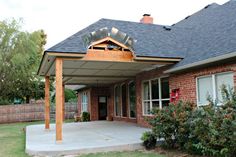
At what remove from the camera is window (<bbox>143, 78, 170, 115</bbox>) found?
13180mm

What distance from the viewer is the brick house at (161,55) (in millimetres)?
9789

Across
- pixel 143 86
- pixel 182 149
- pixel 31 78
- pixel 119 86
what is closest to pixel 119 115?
pixel 119 86

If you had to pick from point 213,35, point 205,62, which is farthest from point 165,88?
point 205,62

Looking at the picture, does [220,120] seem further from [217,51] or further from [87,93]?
[87,93]

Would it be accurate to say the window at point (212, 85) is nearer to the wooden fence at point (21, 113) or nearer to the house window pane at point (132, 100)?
the house window pane at point (132, 100)

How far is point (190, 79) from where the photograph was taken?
10914 millimetres

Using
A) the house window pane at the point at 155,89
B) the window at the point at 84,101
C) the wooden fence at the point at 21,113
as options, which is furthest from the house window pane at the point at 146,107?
the wooden fence at the point at 21,113

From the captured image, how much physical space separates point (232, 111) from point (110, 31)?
5664 millimetres

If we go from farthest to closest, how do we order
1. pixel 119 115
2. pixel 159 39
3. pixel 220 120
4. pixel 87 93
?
pixel 87 93 < pixel 119 115 < pixel 159 39 < pixel 220 120

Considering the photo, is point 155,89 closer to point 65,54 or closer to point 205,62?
point 205,62

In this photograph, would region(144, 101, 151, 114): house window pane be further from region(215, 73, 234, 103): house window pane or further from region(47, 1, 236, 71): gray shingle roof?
region(215, 73, 234, 103): house window pane

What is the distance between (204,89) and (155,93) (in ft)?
12.9

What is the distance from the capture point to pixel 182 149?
8578mm

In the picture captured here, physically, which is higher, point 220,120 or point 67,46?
point 67,46
